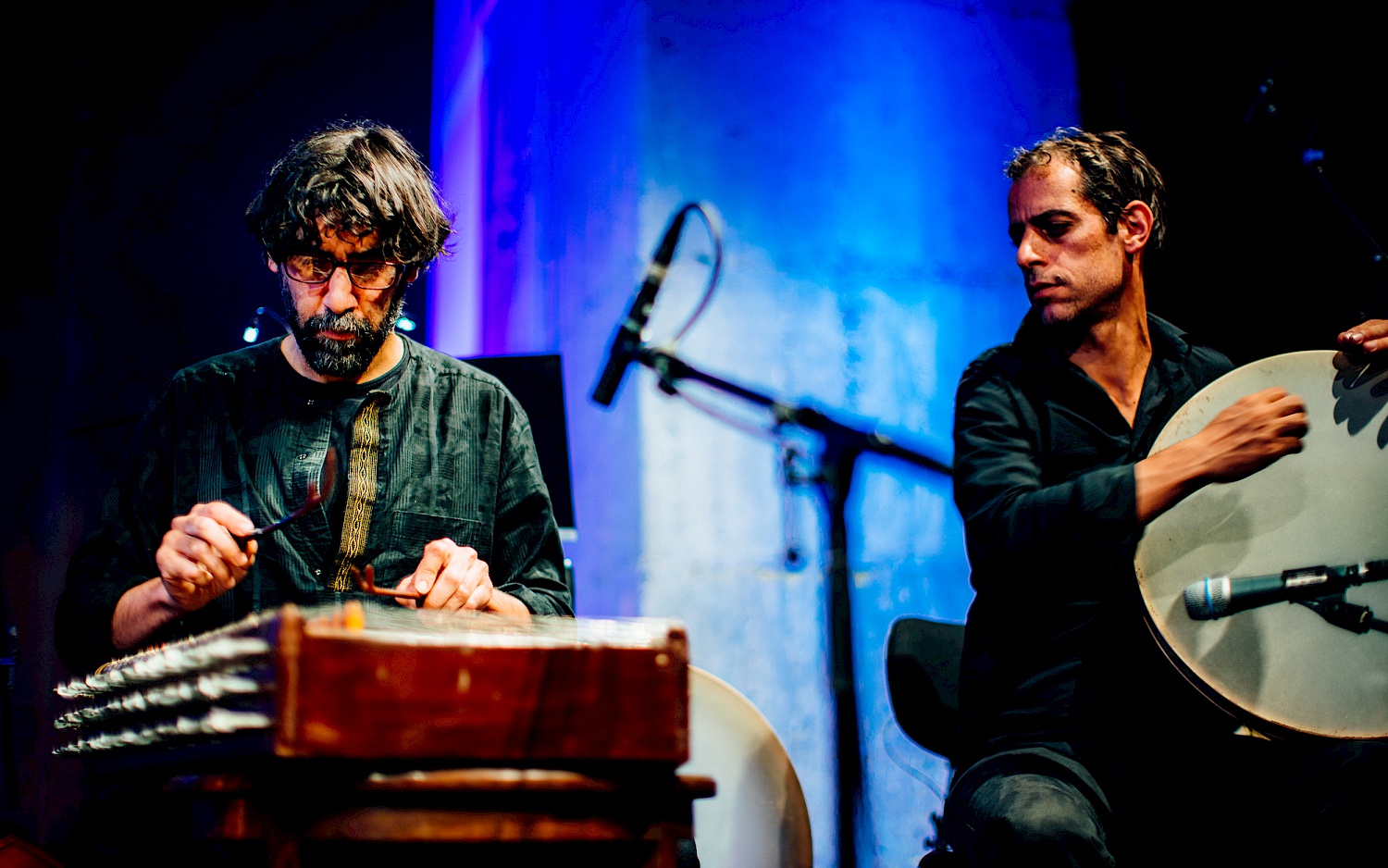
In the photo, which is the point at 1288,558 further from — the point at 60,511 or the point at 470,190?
the point at 60,511

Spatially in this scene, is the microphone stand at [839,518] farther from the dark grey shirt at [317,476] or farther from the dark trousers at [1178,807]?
the dark grey shirt at [317,476]

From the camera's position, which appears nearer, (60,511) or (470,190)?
(60,511)

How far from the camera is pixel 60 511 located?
3.21 metres

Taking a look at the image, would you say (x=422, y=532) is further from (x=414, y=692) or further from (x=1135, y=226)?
(x=1135, y=226)

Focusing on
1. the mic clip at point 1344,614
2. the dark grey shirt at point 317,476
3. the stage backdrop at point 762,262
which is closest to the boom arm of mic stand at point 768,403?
the dark grey shirt at point 317,476

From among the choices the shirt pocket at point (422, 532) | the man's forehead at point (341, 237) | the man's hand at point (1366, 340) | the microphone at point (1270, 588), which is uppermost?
the man's forehead at point (341, 237)

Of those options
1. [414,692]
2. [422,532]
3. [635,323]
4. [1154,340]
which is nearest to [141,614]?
[422,532]

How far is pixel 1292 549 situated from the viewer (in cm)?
202

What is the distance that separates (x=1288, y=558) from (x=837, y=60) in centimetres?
267

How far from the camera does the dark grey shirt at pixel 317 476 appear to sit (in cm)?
199

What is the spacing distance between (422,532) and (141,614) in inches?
21.5

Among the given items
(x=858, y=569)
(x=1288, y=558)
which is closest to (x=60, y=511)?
(x=858, y=569)

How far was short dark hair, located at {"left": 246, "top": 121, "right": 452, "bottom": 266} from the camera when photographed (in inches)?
82.2

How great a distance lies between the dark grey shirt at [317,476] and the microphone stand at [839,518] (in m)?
0.44
